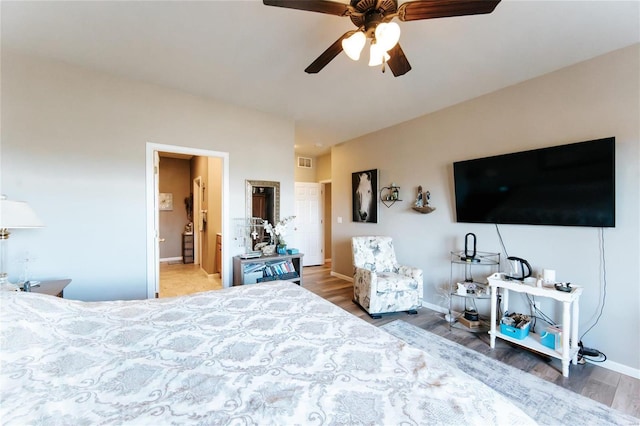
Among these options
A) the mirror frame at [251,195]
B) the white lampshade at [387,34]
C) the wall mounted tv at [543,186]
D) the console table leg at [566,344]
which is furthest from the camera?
the mirror frame at [251,195]

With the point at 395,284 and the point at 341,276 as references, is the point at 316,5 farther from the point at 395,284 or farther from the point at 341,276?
the point at 341,276

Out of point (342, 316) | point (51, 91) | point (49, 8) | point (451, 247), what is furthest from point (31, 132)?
point (451, 247)

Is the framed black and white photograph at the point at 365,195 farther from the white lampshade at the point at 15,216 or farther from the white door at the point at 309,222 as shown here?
the white lampshade at the point at 15,216

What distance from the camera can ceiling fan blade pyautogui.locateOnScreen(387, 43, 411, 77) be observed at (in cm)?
168

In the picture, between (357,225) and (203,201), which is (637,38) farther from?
(203,201)

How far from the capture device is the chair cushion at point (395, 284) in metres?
3.19

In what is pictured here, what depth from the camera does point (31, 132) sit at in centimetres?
229

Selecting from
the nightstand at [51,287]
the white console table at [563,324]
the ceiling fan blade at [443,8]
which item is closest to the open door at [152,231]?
the nightstand at [51,287]

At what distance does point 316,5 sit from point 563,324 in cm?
297

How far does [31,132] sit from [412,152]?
13.9 feet

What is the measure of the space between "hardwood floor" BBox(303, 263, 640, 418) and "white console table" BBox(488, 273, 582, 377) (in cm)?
9

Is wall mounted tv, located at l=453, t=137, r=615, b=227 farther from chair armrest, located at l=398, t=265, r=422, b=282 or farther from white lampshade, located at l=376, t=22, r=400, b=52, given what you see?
white lampshade, located at l=376, t=22, r=400, b=52

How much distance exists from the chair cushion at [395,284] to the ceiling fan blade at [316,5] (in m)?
2.73

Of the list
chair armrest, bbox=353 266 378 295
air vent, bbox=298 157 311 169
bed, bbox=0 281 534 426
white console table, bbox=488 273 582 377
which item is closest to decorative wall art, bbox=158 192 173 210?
air vent, bbox=298 157 311 169
